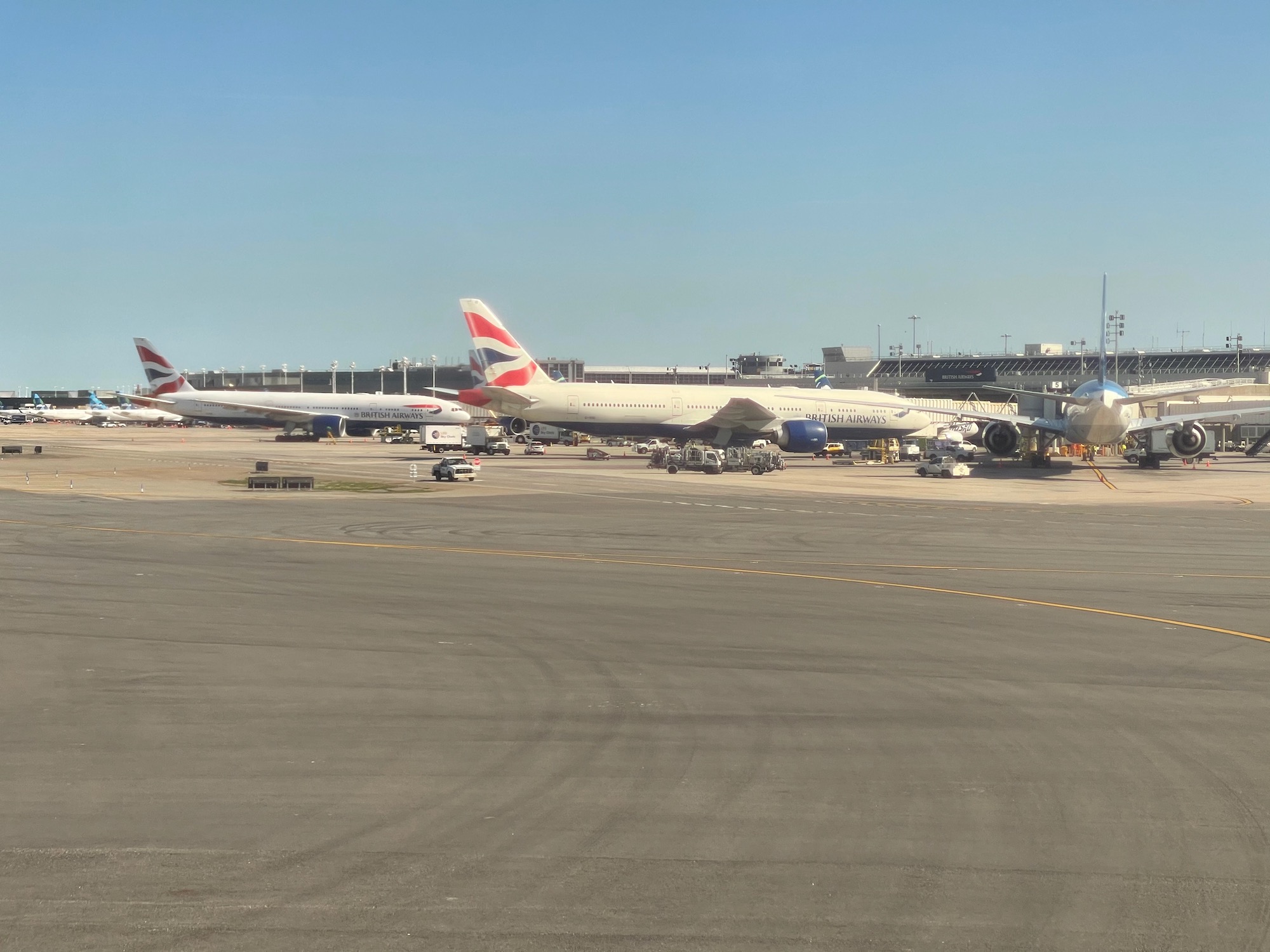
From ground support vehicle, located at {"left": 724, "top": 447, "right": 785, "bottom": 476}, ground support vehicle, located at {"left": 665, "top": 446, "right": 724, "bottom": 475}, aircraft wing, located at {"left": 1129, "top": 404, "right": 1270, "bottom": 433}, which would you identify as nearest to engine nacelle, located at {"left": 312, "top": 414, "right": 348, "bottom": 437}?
ground support vehicle, located at {"left": 665, "top": 446, "right": 724, "bottom": 475}

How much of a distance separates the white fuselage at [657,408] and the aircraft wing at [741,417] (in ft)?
1.10

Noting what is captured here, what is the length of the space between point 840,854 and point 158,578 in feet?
64.3

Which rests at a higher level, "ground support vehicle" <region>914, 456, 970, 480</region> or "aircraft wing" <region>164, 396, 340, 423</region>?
"aircraft wing" <region>164, 396, 340, 423</region>

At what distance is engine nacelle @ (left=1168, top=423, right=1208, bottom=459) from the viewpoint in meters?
72.8

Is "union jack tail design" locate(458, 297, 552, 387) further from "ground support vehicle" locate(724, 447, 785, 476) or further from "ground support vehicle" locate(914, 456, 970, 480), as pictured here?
"ground support vehicle" locate(914, 456, 970, 480)

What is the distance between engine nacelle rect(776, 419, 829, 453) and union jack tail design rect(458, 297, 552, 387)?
16019 millimetres

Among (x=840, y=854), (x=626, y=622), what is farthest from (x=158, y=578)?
(x=840, y=854)

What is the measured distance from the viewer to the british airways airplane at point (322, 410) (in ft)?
384

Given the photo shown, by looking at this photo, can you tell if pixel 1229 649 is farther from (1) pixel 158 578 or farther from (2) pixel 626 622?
(1) pixel 158 578

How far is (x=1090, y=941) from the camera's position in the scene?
25.0 ft

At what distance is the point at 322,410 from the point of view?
390 ft

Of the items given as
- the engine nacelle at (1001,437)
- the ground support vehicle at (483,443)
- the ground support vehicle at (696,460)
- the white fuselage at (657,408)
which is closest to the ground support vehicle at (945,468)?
the engine nacelle at (1001,437)

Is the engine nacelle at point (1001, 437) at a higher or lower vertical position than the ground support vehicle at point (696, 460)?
higher

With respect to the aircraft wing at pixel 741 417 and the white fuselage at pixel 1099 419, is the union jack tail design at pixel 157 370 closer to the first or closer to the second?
the aircraft wing at pixel 741 417
